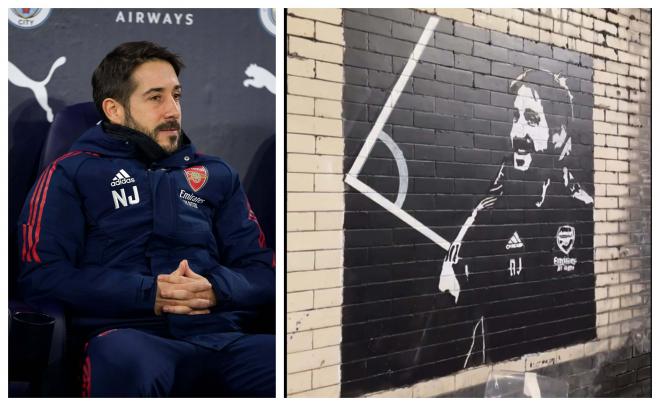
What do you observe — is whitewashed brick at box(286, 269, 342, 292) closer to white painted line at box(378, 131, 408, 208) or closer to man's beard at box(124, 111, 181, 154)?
white painted line at box(378, 131, 408, 208)

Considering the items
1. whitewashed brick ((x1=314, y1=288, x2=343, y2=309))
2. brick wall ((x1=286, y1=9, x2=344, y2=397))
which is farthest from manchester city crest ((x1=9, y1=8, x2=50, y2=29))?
whitewashed brick ((x1=314, y1=288, x2=343, y2=309))

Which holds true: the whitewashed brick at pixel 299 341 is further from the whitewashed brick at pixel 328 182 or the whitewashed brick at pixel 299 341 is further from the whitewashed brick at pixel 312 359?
the whitewashed brick at pixel 328 182

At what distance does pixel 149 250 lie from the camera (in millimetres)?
2863

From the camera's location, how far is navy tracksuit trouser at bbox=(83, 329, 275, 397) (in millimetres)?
Answer: 2787

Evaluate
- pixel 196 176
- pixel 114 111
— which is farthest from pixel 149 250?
pixel 114 111

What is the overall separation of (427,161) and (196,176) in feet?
3.72

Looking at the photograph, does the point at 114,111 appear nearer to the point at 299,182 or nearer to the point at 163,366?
the point at 299,182

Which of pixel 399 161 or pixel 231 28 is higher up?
pixel 231 28

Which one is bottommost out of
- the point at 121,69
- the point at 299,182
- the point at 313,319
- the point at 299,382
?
the point at 299,382

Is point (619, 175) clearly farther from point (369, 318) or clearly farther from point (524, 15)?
point (369, 318)

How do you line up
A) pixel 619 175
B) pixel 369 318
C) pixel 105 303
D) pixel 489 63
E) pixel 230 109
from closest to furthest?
1. pixel 105 303
2. pixel 230 109
3. pixel 369 318
4. pixel 489 63
5. pixel 619 175

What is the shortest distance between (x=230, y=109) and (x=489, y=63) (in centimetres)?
140

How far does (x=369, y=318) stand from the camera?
3.27 meters
